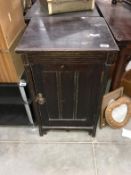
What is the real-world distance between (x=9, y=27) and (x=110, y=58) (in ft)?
1.95

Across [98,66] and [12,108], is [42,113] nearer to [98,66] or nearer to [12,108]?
[12,108]

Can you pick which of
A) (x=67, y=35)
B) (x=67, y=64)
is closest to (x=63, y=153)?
(x=67, y=64)

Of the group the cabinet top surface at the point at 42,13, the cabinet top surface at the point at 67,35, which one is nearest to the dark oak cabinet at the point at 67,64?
the cabinet top surface at the point at 67,35

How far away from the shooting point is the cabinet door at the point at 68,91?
37.6 inches

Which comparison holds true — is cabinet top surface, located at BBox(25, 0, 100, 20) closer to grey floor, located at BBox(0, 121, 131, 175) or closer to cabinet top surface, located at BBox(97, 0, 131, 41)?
cabinet top surface, located at BBox(97, 0, 131, 41)

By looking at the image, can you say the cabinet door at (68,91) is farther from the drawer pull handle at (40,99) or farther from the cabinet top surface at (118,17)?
the cabinet top surface at (118,17)

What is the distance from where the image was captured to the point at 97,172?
1.19 metres

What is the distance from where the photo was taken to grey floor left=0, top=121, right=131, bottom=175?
1.21 metres

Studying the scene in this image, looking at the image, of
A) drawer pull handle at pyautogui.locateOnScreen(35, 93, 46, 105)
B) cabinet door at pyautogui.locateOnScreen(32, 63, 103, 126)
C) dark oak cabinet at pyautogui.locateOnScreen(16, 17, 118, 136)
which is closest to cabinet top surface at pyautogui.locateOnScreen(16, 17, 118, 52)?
dark oak cabinet at pyautogui.locateOnScreen(16, 17, 118, 136)

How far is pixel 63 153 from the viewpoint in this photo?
130cm

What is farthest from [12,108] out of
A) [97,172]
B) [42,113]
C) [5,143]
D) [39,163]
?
[97,172]

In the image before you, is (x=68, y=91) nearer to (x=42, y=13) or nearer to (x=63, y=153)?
(x=63, y=153)

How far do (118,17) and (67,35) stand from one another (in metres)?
0.53

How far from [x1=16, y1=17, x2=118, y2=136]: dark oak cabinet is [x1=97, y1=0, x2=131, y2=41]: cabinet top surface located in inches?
3.3
